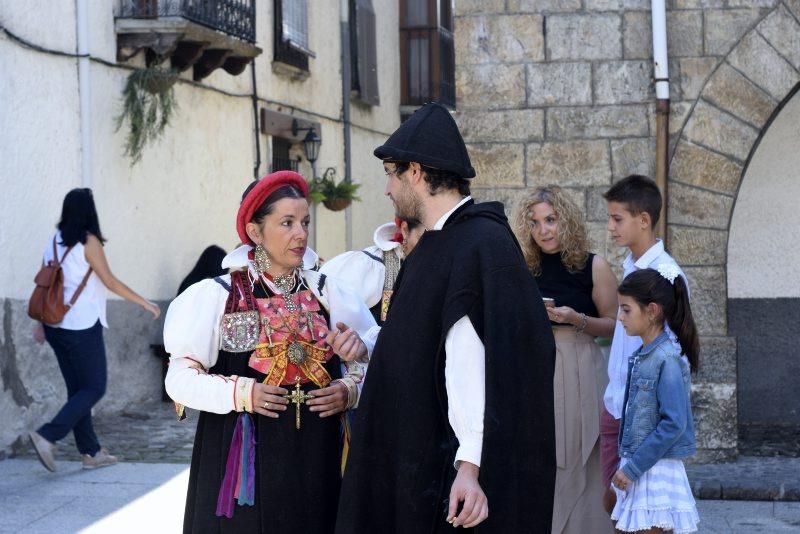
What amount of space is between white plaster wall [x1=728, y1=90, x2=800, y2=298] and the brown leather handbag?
458 cm

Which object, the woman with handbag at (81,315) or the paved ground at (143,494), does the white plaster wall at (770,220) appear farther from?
the woman with handbag at (81,315)

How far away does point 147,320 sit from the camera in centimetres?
1211

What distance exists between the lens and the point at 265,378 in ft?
13.6

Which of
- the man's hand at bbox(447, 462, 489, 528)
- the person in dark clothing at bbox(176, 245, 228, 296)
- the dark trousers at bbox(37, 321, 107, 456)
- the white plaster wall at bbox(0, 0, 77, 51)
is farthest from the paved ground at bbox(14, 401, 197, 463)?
the man's hand at bbox(447, 462, 489, 528)

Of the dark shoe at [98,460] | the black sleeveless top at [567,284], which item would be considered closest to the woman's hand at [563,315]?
the black sleeveless top at [567,284]

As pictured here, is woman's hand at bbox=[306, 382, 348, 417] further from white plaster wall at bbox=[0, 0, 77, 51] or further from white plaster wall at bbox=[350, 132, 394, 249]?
white plaster wall at bbox=[350, 132, 394, 249]

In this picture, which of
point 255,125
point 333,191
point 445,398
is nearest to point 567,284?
point 445,398

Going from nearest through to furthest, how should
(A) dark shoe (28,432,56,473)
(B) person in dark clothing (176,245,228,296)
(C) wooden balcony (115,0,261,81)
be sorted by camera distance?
(A) dark shoe (28,432,56,473) → (C) wooden balcony (115,0,261,81) → (B) person in dark clothing (176,245,228,296)

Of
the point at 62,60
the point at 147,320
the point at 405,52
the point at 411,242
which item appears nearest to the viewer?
the point at 411,242

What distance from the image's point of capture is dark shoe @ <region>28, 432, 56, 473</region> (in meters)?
8.32

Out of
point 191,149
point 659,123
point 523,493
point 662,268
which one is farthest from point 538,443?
point 191,149

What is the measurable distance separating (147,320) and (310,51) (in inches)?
245

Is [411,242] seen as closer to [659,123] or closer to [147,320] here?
[659,123]

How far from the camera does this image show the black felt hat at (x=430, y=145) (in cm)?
361
